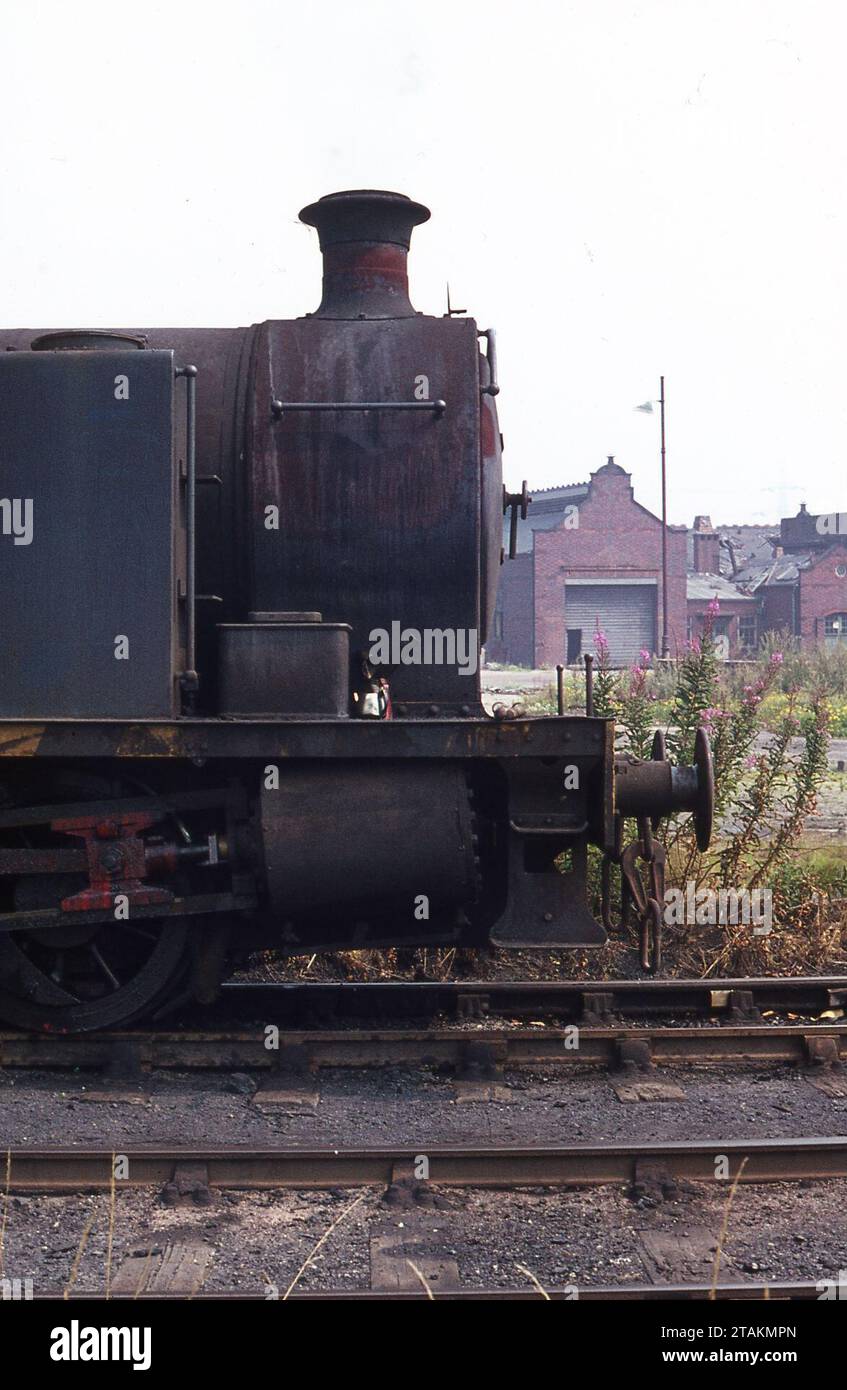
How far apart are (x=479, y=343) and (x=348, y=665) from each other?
1.66 meters

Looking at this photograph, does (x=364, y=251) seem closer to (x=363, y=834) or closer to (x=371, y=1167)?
(x=363, y=834)

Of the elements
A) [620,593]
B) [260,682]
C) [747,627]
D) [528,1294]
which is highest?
[620,593]

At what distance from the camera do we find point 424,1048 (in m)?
5.81

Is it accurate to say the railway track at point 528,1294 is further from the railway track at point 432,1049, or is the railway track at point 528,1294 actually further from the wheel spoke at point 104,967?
the wheel spoke at point 104,967

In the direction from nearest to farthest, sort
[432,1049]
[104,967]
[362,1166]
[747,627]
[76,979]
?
[362,1166] < [432,1049] < [104,967] < [76,979] < [747,627]

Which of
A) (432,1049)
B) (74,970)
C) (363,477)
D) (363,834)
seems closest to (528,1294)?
(432,1049)

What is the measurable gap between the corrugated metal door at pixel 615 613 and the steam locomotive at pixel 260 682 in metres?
42.2

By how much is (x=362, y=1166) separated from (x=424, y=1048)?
120 centimetres

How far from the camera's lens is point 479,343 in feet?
20.6

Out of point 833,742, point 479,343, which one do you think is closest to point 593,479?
point 833,742

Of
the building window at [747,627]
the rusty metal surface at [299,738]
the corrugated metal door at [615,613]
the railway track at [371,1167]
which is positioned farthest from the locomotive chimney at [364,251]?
the building window at [747,627]

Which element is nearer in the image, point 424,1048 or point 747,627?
point 424,1048

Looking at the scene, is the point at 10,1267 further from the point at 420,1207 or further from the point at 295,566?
the point at 295,566

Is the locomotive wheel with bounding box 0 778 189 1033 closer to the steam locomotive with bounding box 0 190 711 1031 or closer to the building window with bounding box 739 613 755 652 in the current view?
the steam locomotive with bounding box 0 190 711 1031
